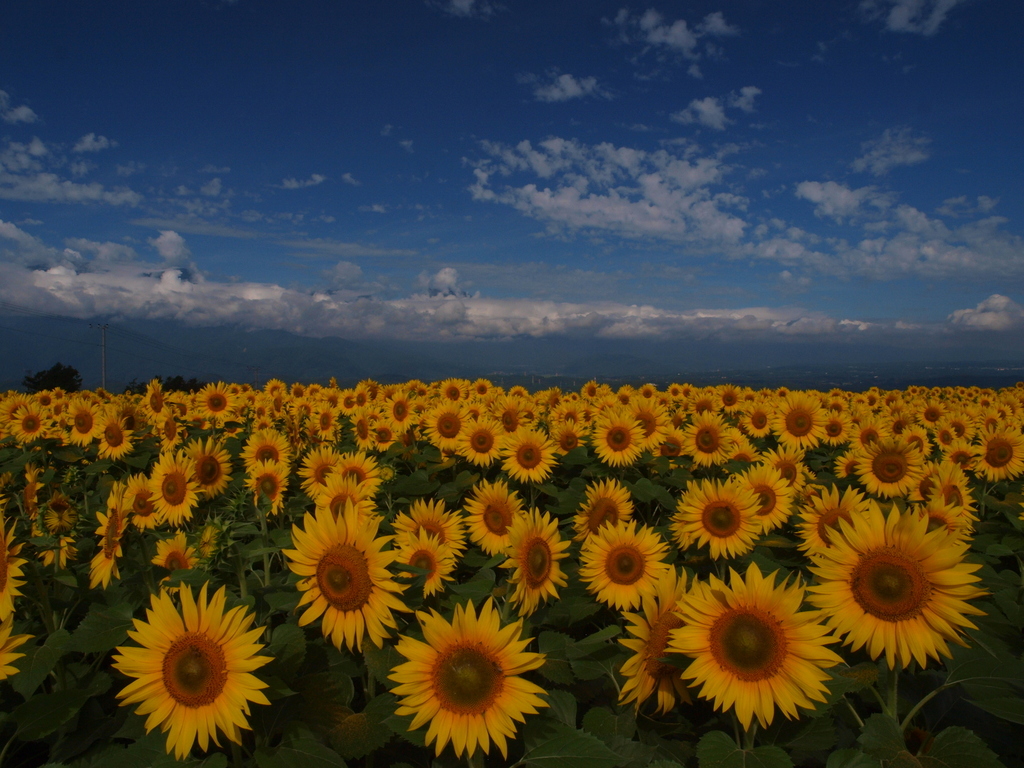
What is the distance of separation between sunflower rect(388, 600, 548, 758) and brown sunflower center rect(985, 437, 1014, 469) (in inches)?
298

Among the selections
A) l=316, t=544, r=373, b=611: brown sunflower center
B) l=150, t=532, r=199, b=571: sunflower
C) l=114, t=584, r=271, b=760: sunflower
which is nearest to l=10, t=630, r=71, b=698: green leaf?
l=114, t=584, r=271, b=760: sunflower

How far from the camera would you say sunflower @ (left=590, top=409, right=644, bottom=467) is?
6664 mm

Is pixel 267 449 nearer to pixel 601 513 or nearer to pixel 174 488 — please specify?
pixel 174 488

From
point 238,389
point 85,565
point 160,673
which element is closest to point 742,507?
point 160,673

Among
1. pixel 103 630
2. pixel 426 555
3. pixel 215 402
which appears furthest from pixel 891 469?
pixel 215 402

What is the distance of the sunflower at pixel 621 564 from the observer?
130 inches

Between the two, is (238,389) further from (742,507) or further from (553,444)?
(742,507)

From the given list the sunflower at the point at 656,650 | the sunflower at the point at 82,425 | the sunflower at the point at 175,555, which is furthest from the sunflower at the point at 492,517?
the sunflower at the point at 82,425

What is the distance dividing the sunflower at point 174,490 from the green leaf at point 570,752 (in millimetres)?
4039

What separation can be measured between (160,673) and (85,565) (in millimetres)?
3185

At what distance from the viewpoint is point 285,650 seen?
2.30 metres

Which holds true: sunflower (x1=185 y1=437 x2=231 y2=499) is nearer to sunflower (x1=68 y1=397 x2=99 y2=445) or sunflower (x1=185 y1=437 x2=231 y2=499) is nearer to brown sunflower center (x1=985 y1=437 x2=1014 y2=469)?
sunflower (x1=68 y1=397 x2=99 y2=445)

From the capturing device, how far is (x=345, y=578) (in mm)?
2371

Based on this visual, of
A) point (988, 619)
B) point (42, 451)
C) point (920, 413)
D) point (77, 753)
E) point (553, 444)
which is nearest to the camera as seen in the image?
point (77, 753)
